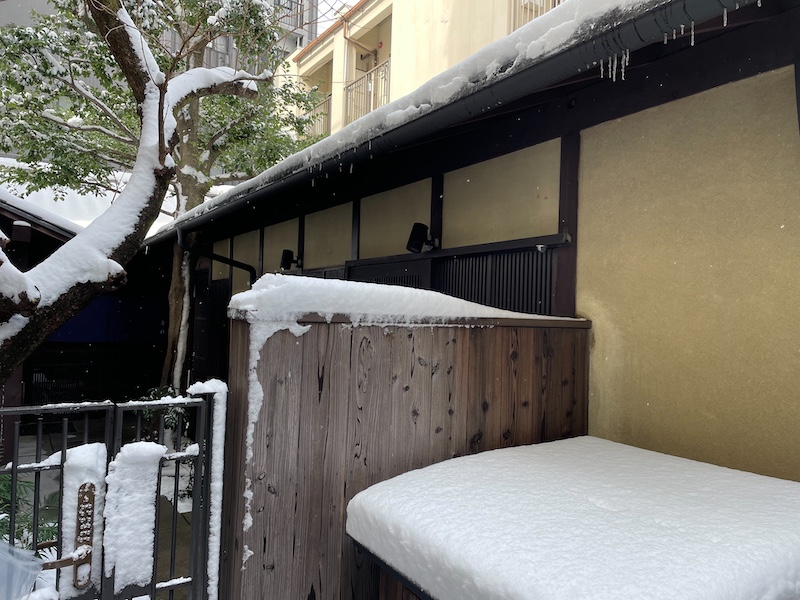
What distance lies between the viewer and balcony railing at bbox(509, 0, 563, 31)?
7.00m

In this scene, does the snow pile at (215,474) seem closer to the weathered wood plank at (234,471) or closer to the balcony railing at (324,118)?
the weathered wood plank at (234,471)

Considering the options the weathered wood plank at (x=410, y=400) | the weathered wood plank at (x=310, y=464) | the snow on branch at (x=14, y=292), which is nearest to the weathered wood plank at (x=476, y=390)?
the weathered wood plank at (x=410, y=400)

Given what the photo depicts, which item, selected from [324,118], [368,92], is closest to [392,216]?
[368,92]

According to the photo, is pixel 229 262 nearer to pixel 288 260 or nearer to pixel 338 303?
pixel 288 260

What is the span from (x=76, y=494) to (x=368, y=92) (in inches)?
409

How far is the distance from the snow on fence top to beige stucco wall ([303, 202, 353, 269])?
304 cm

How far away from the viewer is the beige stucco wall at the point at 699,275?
6.89 feet

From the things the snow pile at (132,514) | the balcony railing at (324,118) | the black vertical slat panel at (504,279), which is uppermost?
the balcony railing at (324,118)

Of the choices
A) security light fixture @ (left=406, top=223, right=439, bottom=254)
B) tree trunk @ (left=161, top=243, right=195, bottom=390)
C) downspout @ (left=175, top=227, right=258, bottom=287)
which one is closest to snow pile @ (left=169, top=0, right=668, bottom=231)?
security light fixture @ (left=406, top=223, right=439, bottom=254)

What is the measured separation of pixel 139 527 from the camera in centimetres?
194

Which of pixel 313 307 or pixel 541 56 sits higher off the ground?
pixel 541 56

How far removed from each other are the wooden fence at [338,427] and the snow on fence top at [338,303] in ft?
0.19

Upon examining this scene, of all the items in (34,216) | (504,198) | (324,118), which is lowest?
(504,198)

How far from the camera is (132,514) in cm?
193
